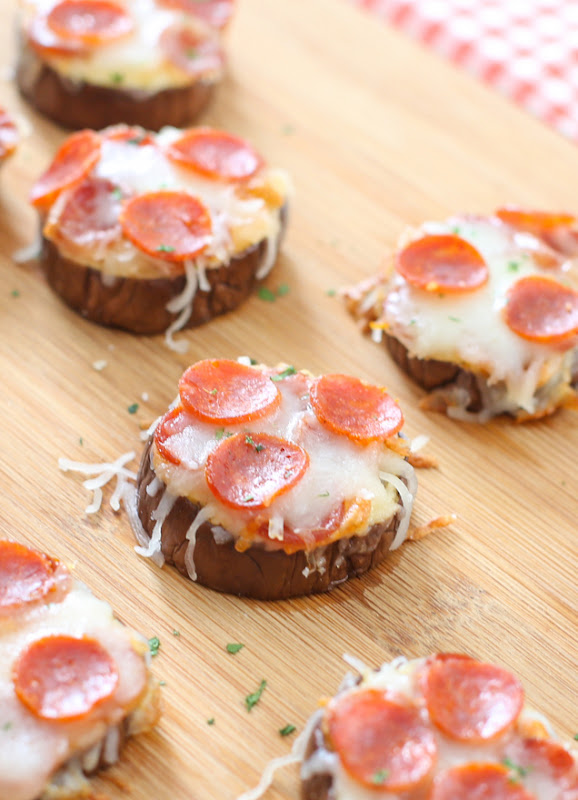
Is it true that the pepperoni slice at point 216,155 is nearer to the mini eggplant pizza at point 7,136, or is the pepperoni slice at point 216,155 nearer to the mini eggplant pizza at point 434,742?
the mini eggplant pizza at point 7,136

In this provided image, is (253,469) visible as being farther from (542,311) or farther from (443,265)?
(542,311)

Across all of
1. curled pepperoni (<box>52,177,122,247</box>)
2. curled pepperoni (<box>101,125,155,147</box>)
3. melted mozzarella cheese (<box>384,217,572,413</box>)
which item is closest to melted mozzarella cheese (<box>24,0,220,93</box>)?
curled pepperoni (<box>101,125,155,147</box>)

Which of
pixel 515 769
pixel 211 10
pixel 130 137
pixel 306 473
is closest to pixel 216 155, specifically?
pixel 130 137

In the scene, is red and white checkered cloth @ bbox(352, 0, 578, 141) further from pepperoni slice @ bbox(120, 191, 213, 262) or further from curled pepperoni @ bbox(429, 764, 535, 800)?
curled pepperoni @ bbox(429, 764, 535, 800)

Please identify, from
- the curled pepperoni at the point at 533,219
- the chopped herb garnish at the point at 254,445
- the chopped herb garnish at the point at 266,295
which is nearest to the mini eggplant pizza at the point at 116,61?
the chopped herb garnish at the point at 266,295

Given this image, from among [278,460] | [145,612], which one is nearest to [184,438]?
[278,460]

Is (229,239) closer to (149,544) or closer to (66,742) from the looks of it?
(149,544)
